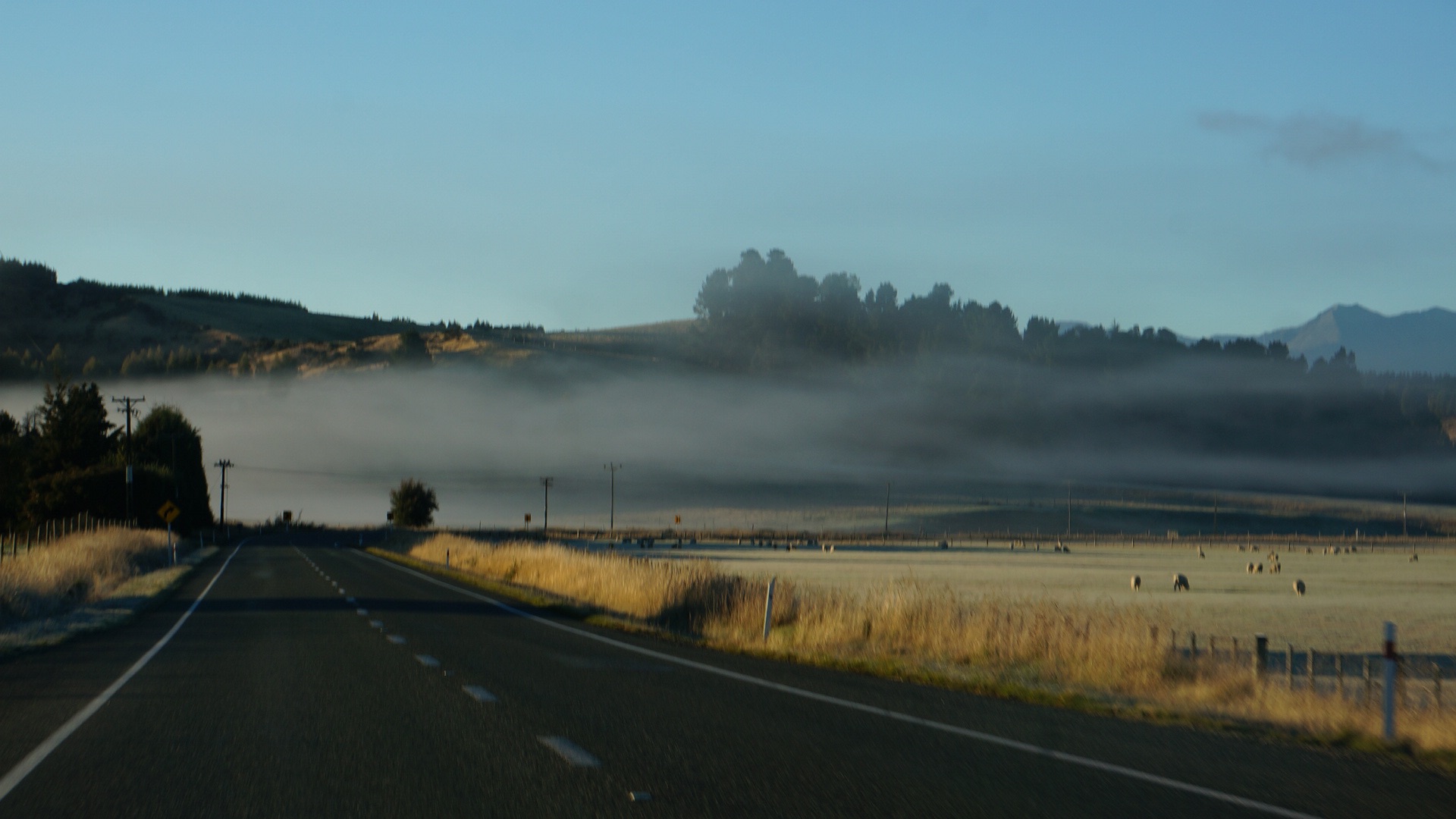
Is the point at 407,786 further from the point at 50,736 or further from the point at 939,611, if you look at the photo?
the point at 939,611

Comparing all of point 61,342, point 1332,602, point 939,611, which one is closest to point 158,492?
point 1332,602

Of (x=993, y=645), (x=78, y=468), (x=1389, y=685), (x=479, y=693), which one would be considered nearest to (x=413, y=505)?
(x=78, y=468)

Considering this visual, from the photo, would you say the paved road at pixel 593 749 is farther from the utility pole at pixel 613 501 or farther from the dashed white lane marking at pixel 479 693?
the utility pole at pixel 613 501

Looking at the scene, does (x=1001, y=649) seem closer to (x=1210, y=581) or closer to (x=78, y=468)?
(x=1210, y=581)

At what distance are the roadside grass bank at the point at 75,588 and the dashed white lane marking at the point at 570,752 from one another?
11.8 metres

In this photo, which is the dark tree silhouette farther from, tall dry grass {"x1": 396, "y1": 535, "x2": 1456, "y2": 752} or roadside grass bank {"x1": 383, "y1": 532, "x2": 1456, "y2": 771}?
tall dry grass {"x1": 396, "y1": 535, "x2": 1456, "y2": 752}

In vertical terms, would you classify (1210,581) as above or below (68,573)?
below

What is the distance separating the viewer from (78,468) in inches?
3359

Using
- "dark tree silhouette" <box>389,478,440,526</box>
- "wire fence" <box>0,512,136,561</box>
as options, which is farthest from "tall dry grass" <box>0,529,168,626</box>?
"dark tree silhouette" <box>389,478,440,526</box>

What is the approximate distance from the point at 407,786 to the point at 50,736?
4.14 metres

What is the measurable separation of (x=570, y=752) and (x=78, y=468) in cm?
8760

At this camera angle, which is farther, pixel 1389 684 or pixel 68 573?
pixel 68 573

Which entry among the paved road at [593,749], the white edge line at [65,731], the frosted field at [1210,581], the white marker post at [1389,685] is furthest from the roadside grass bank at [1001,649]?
the white edge line at [65,731]

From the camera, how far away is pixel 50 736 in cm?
1034
